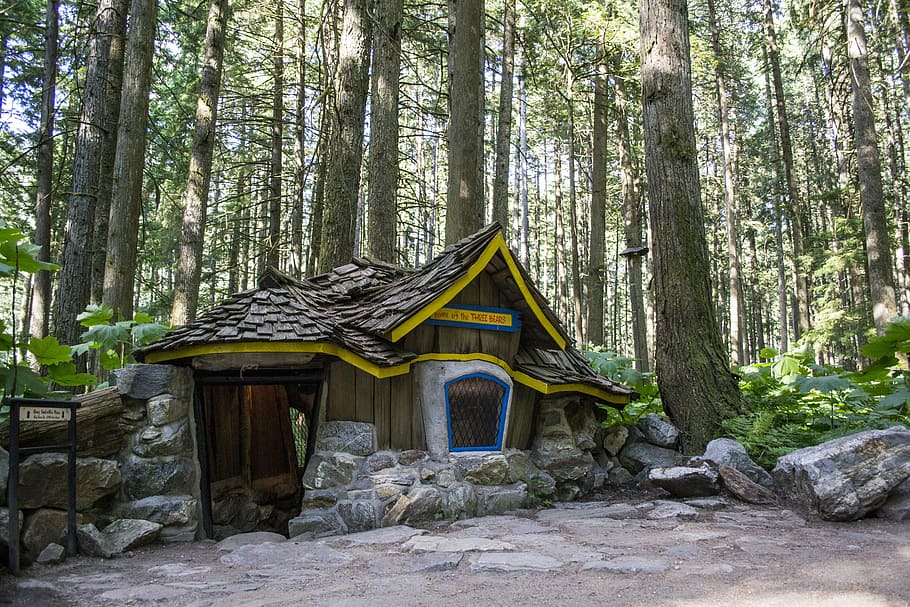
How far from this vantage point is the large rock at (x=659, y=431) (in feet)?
23.9

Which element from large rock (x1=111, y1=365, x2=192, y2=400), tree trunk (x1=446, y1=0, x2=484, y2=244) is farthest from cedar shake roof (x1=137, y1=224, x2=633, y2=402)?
tree trunk (x1=446, y1=0, x2=484, y2=244)

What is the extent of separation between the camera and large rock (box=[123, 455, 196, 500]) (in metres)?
5.54

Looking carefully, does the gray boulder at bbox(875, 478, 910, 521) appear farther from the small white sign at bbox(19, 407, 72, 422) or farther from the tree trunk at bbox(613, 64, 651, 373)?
the tree trunk at bbox(613, 64, 651, 373)

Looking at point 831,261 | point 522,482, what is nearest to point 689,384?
point 522,482

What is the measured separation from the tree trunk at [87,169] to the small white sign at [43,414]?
4.97 metres

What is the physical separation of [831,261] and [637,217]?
21.3 feet

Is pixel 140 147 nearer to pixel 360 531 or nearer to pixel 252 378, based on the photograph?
pixel 252 378

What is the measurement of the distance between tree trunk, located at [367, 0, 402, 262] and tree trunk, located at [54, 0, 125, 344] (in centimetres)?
381

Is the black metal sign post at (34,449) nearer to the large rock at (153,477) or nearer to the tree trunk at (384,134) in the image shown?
the large rock at (153,477)

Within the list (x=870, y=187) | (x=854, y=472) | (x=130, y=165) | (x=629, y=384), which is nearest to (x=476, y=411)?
(x=629, y=384)

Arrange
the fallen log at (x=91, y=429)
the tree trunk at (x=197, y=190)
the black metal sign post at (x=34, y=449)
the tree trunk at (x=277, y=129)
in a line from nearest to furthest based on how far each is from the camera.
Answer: the black metal sign post at (x=34, y=449) < the fallen log at (x=91, y=429) < the tree trunk at (x=197, y=190) < the tree trunk at (x=277, y=129)

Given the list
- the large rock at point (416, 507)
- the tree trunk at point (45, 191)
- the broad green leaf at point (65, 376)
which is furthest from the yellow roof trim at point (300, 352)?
the tree trunk at point (45, 191)

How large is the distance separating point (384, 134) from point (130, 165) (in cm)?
348

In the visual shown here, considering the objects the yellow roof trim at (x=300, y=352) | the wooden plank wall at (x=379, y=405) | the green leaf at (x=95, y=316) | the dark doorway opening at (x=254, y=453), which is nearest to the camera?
the yellow roof trim at (x=300, y=352)
